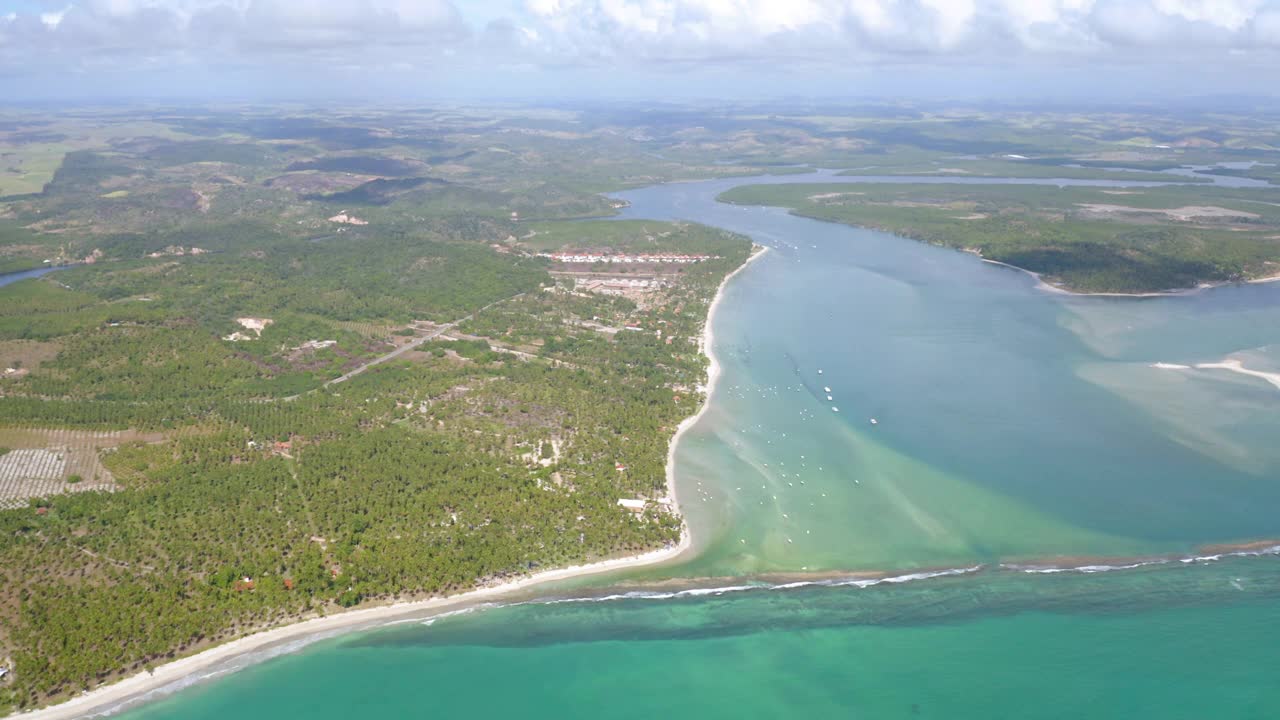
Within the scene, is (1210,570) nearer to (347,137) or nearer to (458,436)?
(458,436)

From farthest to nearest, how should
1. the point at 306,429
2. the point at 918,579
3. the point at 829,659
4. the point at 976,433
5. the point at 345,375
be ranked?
the point at 345,375 → the point at 976,433 → the point at 306,429 → the point at 918,579 → the point at 829,659

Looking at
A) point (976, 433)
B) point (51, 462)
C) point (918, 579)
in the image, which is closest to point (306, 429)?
point (51, 462)

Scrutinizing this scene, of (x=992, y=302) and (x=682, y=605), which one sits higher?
(x=992, y=302)

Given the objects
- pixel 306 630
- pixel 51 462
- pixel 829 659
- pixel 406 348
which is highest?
pixel 406 348

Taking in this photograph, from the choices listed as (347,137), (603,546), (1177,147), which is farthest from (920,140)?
(603,546)

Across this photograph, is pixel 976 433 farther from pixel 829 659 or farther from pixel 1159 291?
pixel 1159 291

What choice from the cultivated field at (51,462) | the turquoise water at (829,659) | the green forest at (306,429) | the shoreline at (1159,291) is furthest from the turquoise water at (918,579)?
the shoreline at (1159,291)

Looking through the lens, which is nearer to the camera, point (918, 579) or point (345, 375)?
point (918, 579)
